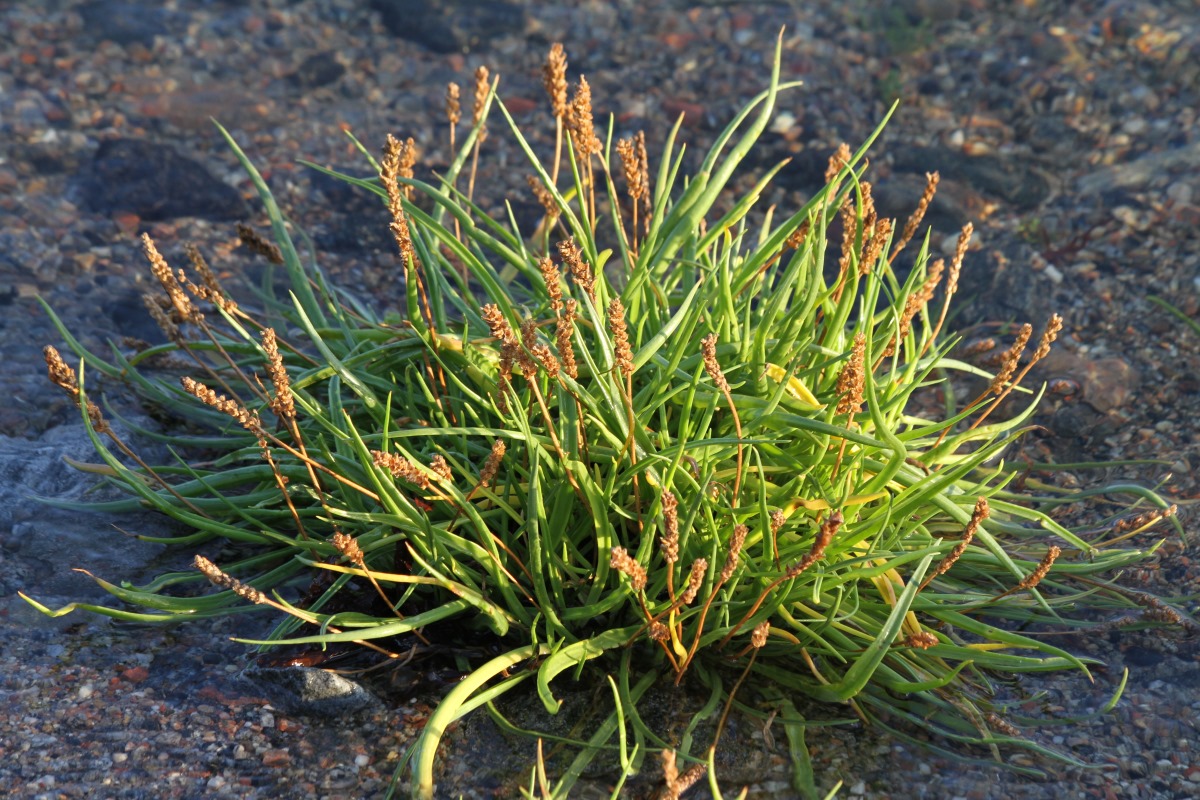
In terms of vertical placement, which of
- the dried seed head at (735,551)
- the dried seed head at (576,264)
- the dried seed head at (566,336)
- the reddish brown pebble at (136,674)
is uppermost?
the dried seed head at (576,264)

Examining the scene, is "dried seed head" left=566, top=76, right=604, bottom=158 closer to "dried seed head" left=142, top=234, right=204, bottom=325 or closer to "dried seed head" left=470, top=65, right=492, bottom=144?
"dried seed head" left=470, top=65, right=492, bottom=144

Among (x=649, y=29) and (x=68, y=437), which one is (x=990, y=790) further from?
(x=649, y=29)

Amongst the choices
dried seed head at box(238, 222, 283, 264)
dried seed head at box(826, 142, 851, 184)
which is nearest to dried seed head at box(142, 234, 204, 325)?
dried seed head at box(238, 222, 283, 264)

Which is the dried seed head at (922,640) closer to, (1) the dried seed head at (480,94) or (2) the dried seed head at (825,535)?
(2) the dried seed head at (825,535)

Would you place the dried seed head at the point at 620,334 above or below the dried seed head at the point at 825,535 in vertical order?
above

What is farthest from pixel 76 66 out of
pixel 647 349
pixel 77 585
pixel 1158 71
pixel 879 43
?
pixel 1158 71

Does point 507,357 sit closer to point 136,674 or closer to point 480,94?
point 480,94

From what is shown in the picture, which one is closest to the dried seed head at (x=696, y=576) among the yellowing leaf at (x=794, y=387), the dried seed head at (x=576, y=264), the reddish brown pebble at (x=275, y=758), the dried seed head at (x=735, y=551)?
the dried seed head at (x=735, y=551)

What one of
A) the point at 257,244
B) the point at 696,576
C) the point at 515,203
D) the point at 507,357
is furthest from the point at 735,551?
the point at 515,203

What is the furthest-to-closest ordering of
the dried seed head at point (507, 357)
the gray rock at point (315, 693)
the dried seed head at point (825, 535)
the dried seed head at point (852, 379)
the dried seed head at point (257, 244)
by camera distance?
the dried seed head at point (257, 244) < the gray rock at point (315, 693) < the dried seed head at point (852, 379) < the dried seed head at point (507, 357) < the dried seed head at point (825, 535)
